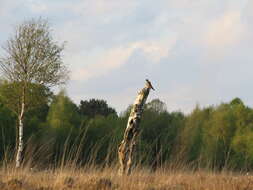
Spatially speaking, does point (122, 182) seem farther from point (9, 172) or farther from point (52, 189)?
point (9, 172)

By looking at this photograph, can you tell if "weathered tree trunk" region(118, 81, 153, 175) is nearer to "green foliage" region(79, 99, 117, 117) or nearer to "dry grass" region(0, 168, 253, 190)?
"dry grass" region(0, 168, 253, 190)

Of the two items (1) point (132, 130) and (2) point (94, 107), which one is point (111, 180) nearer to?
(1) point (132, 130)

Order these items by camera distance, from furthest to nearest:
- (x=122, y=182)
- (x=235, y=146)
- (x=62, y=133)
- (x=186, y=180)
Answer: (x=235, y=146) → (x=62, y=133) → (x=186, y=180) → (x=122, y=182)

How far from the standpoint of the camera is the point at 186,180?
34.9 ft

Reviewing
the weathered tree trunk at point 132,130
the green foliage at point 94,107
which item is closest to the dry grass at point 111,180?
the weathered tree trunk at point 132,130

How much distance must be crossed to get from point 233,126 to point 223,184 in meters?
38.5

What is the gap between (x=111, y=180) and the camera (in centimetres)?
955

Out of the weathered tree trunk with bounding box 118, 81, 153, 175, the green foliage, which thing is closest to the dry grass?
the weathered tree trunk with bounding box 118, 81, 153, 175

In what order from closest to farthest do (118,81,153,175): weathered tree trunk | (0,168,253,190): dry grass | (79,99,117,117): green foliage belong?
(0,168,253,190): dry grass
(118,81,153,175): weathered tree trunk
(79,99,117,117): green foliage

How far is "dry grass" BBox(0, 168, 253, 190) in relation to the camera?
8.95 metres

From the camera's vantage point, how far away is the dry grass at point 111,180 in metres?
8.95

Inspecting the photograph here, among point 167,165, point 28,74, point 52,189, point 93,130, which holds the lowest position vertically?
point 52,189

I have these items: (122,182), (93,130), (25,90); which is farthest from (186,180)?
(93,130)

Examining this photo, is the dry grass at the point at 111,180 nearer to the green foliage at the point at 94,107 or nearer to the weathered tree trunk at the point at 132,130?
the weathered tree trunk at the point at 132,130
